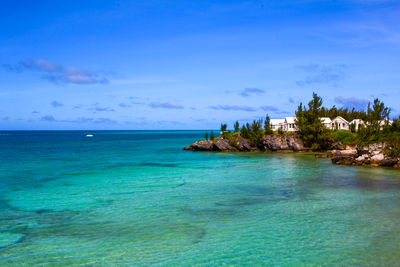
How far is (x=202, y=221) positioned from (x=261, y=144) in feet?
221

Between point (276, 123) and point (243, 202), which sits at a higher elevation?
point (276, 123)

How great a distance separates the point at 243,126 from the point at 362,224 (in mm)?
67673

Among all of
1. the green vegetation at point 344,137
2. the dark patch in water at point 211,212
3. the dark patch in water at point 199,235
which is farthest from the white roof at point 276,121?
the dark patch in water at point 199,235

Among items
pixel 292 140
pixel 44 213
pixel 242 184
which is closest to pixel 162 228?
pixel 44 213

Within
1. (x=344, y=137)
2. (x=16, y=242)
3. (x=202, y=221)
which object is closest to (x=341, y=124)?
(x=344, y=137)

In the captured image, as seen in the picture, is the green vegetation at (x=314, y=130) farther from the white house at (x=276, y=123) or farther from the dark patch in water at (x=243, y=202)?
the dark patch in water at (x=243, y=202)

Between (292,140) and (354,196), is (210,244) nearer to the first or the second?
(354,196)

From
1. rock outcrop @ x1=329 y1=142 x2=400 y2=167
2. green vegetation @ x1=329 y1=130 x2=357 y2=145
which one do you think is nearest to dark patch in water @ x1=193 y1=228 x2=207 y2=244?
rock outcrop @ x1=329 y1=142 x2=400 y2=167

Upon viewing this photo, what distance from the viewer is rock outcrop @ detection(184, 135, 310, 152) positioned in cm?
8344

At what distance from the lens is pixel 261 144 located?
284 ft

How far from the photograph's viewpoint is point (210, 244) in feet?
57.5

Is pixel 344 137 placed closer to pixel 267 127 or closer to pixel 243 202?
pixel 267 127

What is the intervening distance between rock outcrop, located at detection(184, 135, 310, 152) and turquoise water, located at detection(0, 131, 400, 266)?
4456cm

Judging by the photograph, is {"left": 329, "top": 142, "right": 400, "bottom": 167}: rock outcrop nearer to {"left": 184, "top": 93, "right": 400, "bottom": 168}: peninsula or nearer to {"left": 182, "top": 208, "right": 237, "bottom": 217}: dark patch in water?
{"left": 184, "top": 93, "right": 400, "bottom": 168}: peninsula
